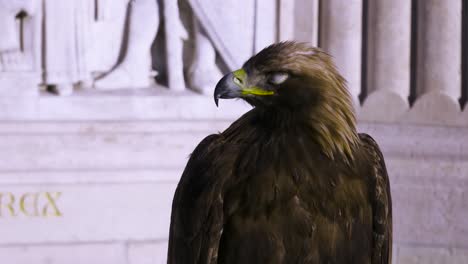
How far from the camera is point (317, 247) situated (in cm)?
156

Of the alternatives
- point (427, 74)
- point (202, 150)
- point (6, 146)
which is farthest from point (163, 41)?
point (202, 150)

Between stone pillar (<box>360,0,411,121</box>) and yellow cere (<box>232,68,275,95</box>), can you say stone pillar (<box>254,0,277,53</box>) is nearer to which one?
stone pillar (<box>360,0,411,121</box>)

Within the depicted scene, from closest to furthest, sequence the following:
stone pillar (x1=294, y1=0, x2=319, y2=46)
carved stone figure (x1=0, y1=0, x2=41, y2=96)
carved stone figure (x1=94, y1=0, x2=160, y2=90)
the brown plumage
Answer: the brown plumage
carved stone figure (x1=0, y1=0, x2=41, y2=96)
carved stone figure (x1=94, y1=0, x2=160, y2=90)
stone pillar (x1=294, y1=0, x2=319, y2=46)

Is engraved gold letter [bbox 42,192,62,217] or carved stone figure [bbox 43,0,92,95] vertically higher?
carved stone figure [bbox 43,0,92,95]

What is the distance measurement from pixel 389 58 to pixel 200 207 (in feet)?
5.57

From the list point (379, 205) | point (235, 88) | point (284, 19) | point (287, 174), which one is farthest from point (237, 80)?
point (284, 19)

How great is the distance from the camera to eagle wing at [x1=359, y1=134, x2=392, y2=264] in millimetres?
1630

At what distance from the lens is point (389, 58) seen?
10.4ft

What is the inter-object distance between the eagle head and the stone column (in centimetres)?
163

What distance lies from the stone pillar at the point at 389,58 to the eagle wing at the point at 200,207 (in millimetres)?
1609

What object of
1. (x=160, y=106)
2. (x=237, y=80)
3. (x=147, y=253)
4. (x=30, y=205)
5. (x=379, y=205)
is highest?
(x=237, y=80)

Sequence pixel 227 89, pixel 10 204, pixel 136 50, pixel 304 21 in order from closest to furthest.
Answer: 1. pixel 227 89
2. pixel 10 204
3. pixel 136 50
4. pixel 304 21

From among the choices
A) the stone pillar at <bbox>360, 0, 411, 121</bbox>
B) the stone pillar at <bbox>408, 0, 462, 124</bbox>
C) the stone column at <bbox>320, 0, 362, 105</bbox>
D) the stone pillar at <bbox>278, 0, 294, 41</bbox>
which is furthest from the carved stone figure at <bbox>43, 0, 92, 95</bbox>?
the stone pillar at <bbox>408, 0, 462, 124</bbox>

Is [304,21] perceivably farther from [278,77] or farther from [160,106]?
[278,77]
